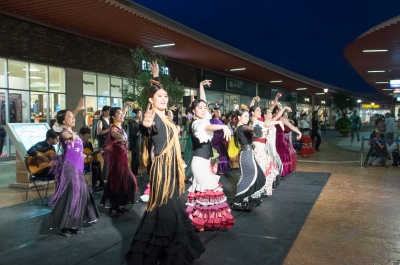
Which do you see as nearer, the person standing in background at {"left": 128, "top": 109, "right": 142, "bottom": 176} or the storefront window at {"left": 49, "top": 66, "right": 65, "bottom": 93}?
the person standing in background at {"left": 128, "top": 109, "right": 142, "bottom": 176}

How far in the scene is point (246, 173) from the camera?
237 inches

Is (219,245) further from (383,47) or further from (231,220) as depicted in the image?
(383,47)

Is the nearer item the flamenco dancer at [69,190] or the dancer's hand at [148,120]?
the dancer's hand at [148,120]

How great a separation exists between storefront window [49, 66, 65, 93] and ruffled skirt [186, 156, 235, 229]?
37.0 feet

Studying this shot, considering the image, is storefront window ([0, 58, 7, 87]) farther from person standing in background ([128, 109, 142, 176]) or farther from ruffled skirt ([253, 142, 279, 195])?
ruffled skirt ([253, 142, 279, 195])

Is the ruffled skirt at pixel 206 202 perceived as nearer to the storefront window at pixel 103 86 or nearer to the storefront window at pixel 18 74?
the storefront window at pixel 18 74

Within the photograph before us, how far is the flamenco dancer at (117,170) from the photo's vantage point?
19.6 feet

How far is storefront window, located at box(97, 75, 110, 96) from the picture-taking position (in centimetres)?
1673

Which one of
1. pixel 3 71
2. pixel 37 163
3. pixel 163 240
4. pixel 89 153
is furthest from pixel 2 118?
pixel 163 240

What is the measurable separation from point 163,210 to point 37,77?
12103 millimetres

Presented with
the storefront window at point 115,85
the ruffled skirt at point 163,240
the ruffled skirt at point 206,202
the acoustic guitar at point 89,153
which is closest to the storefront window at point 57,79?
the storefront window at point 115,85

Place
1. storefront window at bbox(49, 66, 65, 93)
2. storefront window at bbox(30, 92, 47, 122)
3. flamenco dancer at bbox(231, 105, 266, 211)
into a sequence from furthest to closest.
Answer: storefront window at bbox(49, 66, 65, 93) → storefront window at bbox(30, 92, 47, 122) → flamenco dancer at bbox(231, 105, 266, 211)

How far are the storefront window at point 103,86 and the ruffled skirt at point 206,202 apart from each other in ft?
42.0

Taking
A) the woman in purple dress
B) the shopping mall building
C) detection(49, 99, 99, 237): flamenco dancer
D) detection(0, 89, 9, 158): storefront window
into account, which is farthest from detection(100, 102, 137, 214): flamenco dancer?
detection(0, 89, 9, 158): storefront window
